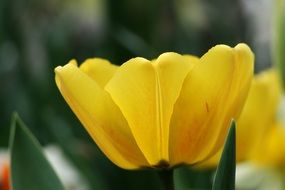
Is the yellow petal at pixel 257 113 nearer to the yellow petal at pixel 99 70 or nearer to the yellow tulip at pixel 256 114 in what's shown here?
the yellow tulip at pixel 256 114

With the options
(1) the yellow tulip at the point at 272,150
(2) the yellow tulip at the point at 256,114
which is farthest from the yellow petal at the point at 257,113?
(1) the yellow tulip at the point at 272,150

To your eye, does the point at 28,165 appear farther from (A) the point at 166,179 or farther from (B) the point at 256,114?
(B) the point at 256,114

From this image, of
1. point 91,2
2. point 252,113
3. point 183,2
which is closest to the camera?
point 252,113

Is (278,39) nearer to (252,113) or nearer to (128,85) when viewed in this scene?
(252,113)

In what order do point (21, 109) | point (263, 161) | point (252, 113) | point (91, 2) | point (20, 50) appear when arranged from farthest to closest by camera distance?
point (91, 2) → point (20, 50) → point (21, 109) → point (263, 161) → point (252, 113)

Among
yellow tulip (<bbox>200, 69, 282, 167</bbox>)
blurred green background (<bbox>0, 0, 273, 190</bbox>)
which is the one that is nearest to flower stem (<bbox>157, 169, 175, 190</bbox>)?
yellow tulip (<bbox>200, 69, 282, 167</bbox>)

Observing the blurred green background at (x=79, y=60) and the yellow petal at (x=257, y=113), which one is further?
the blurred green background at (x=79, y=60)

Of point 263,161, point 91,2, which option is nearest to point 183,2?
point 91,2
